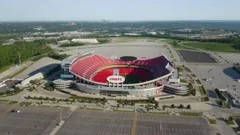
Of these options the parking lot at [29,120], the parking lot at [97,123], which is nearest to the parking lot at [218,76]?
the parking lot at [97,123]

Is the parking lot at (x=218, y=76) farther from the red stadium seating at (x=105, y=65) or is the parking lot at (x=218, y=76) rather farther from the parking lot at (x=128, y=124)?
the parking lot at (x=128, y=124)

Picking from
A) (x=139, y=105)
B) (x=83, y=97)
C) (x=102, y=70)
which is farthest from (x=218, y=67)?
(x=83, y=97)

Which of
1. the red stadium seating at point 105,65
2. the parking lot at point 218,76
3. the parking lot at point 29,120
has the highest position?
the red stadium seating at point 105,65

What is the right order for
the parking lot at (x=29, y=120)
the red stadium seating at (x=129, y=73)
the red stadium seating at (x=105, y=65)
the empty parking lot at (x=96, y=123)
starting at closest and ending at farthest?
the parking lot at (x=29, y=120) < the empty parking lot at (x=96, y=123) < the red stadium seating at (x=105, y=65) < the red stadium seating at (x=129, y=73)

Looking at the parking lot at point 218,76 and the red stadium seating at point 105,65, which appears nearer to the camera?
the red stadium seating at point 105,65

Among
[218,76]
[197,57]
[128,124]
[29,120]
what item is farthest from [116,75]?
[197,57]

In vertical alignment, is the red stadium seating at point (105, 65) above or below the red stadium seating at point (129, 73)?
above

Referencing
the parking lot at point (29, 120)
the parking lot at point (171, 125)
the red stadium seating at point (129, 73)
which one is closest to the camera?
the parking lot at point (29, 120)

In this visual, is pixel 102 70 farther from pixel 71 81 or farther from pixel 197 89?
pixel 197 89

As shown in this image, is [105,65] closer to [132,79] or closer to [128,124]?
[132,79]
